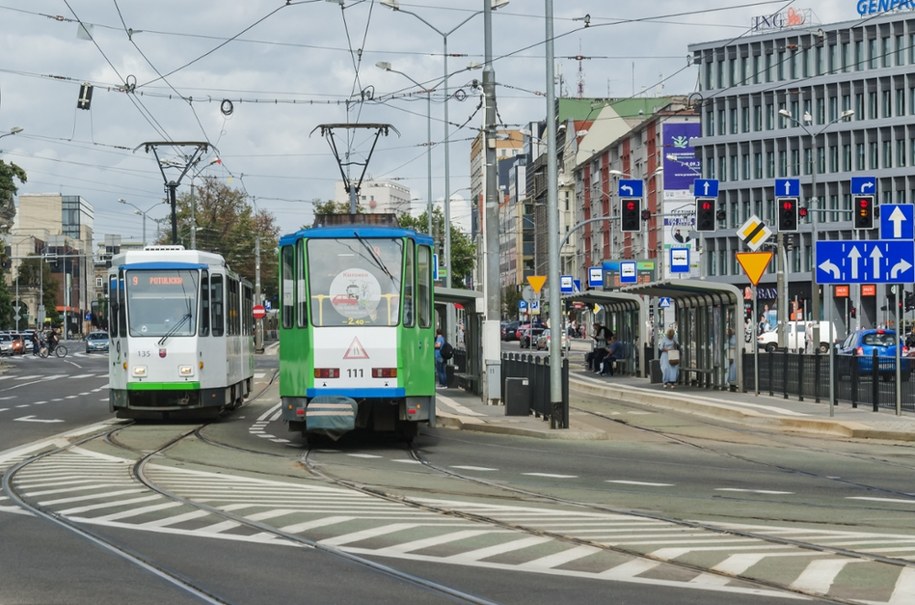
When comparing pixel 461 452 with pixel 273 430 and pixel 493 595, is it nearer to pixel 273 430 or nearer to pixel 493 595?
pixel 273 430

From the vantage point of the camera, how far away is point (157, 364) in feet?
92.2

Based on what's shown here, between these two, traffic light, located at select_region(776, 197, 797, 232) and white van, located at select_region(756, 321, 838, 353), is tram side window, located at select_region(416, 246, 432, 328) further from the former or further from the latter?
white van, located at select_region(756, 321, 838, 353)

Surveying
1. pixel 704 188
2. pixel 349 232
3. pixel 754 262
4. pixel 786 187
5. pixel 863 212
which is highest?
pixel 704 188

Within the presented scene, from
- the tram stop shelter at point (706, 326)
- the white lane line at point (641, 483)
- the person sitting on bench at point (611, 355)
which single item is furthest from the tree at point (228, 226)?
the white lane line at point (641, 483)

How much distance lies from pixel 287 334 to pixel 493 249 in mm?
10052

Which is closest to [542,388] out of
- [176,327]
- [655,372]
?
[176,327]

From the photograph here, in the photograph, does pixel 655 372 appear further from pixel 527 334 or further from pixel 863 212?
pixel 527 334

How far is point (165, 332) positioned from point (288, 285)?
694 cm

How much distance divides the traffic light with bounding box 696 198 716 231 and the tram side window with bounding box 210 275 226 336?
15409 millimetres

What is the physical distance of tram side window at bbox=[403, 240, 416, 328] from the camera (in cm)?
2173

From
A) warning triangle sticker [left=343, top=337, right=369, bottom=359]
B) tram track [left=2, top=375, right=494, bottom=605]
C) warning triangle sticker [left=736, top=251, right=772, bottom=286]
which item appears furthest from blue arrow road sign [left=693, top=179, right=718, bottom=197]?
tram track [left=2, top=375, right=494, bottom=605]

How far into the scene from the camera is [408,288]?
2180 centimetres

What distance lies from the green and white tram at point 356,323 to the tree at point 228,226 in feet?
270

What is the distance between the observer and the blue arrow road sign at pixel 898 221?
27906 millimetres
